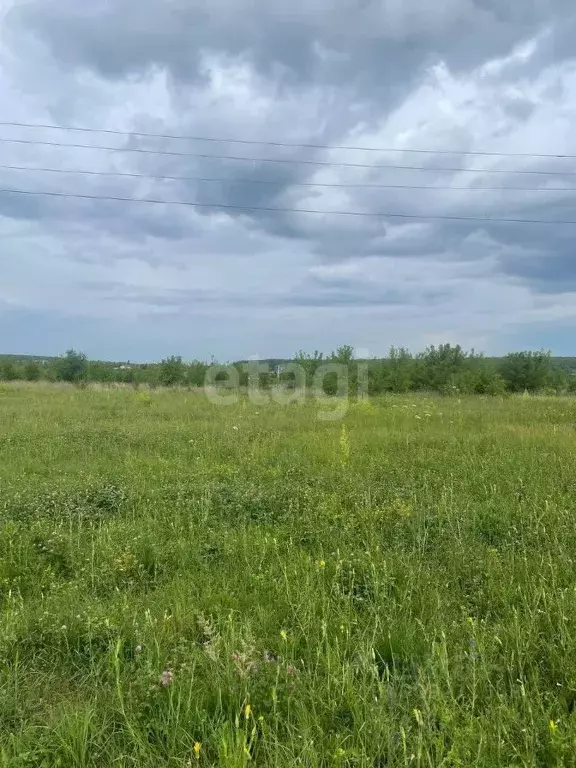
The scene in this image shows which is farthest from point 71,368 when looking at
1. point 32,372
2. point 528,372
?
point 528,372

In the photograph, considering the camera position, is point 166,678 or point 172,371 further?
point 172,371

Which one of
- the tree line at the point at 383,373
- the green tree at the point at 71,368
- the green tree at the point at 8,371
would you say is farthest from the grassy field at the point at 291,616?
the green tree at the point at 8,371

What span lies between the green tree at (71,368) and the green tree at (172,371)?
7.45 metres

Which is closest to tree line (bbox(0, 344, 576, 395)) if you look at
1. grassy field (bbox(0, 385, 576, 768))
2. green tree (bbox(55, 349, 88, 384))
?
green tree (bbox(55, 349, 88, 384))

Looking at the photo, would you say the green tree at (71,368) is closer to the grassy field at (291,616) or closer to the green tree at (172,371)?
the green tree at (172,371)

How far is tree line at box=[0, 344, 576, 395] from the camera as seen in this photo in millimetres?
26609

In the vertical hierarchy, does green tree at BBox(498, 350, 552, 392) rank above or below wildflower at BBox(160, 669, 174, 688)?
above

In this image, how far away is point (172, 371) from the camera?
3428cm

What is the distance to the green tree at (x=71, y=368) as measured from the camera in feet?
125

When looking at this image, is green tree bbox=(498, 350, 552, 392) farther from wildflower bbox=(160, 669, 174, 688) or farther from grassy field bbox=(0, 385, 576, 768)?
wildflower bbox=(160, 669, 174, 688)

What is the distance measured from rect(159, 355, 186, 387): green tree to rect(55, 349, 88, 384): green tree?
7.45 metres

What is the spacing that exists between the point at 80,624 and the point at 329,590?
1468 mm

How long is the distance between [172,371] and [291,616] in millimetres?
32392

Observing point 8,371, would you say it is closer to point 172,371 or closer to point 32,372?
point 32,372
